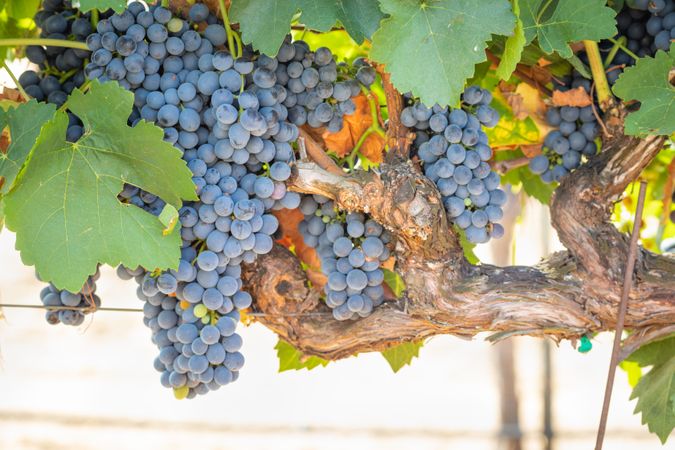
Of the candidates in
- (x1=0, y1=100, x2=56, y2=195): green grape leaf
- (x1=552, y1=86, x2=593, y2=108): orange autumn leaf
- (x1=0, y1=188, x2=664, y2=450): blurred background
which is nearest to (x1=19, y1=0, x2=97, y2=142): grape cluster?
(x1=0, y1=100, x2=56, y2=195): green grape leaf

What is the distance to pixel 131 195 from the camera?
1.18 m

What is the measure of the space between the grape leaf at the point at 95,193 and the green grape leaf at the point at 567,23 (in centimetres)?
54

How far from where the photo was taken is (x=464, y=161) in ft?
3.99

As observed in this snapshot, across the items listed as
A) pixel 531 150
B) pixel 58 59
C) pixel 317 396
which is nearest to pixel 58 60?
pixel 58 59

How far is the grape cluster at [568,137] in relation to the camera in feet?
4.69

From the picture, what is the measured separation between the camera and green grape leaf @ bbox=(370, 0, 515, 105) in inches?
43.0

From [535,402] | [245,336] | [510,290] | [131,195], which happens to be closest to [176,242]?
[131,195]

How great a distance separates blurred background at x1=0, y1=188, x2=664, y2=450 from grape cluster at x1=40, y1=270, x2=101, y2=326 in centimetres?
353

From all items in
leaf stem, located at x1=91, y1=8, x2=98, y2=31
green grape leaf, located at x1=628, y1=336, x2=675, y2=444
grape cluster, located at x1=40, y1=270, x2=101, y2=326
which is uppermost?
leaf stem, located at x1=91, y1=8, x2=98, y2=31

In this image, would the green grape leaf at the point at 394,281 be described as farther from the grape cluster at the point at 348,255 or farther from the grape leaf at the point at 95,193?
the grape leaf at the point at 95,193

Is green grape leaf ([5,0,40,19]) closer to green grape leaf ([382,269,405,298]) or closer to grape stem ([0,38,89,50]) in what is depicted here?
grape stem ([0,38,89,50])

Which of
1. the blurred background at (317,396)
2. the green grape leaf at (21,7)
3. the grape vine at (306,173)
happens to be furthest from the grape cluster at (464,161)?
the blurred background at (317,396)

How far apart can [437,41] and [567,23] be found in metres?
0.25

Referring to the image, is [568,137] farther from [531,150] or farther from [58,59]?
[58,59]
